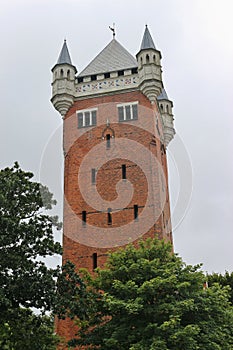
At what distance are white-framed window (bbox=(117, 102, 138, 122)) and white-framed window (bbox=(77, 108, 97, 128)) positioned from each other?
1849 millimetres

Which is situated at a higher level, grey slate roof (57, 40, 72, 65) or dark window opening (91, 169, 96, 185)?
grey slate roof (57, 40, 72, 65)

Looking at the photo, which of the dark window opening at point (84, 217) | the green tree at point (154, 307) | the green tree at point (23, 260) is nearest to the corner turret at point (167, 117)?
the dark window opening at point (84, 217)

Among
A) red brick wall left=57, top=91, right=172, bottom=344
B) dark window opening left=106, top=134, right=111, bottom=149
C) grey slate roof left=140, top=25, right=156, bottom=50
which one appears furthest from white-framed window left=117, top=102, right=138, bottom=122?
grey slate roof left=140, top=25, right=156, bottom=50

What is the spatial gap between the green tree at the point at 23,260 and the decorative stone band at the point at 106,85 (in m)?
17.0

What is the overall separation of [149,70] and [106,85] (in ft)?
10.8

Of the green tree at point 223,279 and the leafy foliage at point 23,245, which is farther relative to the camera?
the green tree at point 223,279

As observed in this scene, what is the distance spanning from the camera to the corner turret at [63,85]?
3244 cm

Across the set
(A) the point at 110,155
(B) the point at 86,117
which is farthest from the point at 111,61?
(A) the point at 110,155

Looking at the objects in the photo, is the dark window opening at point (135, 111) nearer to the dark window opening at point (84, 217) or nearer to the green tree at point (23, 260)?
the dark window opening at point (84, 217)

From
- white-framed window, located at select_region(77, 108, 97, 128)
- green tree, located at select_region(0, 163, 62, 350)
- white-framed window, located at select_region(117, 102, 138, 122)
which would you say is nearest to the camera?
green tree, located at select_region(0, 163, 62, 350)

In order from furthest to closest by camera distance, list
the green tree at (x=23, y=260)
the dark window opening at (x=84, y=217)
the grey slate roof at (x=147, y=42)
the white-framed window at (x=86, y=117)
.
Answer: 1. the grey slate roof at (x=147, y=42)
2. the white-framed window at (x=86, y=117)
3. the dark window opening at (x=84, y=217)
4. the green tree at (x=23, y=260)

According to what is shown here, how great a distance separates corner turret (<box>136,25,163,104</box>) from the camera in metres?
31.2

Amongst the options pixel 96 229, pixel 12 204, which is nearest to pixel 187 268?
pixel 12 204

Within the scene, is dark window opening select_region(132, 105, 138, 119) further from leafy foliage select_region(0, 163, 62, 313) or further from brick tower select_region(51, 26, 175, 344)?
leafy foliage select_region(0, 163, 62, 313)
